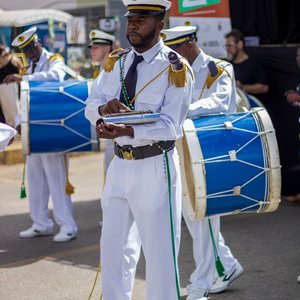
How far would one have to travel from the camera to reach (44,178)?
7.51m

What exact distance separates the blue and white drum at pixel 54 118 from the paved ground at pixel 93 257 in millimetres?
886

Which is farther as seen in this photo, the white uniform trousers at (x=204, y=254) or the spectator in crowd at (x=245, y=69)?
the spectator in crowd at (x=245, y=69)

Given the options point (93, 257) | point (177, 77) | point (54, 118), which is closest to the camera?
point (177, 77)

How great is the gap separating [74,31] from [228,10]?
9.26 meters

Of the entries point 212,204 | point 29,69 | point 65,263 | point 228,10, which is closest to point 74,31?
point 228,10

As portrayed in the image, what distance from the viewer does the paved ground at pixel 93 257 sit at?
568cm

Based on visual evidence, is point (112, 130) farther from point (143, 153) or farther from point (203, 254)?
point (203, 254)

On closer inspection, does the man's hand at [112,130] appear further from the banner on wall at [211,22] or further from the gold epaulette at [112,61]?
the banner on wall at [211,22]

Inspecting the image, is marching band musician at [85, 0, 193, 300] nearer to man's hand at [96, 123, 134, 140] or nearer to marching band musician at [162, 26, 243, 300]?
man's hand at [96, 123, 134, 140]

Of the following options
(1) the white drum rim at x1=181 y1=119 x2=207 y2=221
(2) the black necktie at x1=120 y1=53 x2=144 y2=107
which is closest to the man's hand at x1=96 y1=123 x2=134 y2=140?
(2) the black necktie at x1=120 y1=53 x2=144 y2=107

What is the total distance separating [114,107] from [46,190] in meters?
3.40

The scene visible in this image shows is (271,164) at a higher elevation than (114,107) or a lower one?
lower

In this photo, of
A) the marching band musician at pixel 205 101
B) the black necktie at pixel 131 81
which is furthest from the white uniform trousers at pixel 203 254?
the black necktie at pixel 131 81

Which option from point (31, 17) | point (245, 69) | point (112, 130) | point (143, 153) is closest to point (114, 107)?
point (112, 130)
